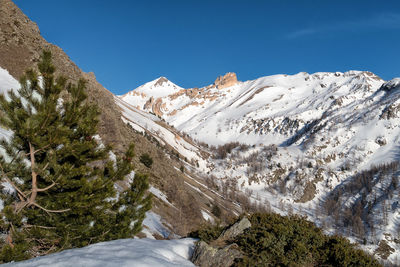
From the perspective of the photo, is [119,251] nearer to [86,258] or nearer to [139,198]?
[86,258]

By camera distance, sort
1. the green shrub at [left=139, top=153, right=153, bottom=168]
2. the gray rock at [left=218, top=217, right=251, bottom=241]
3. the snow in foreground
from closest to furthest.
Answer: the snow in foreground → the gray rock at [left=218, top=217, right=251, bottom=241] → the green shrub at [left=139, top=153, right=153, bottom=168]

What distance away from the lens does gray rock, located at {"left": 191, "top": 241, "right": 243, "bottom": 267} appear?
8.00 metres

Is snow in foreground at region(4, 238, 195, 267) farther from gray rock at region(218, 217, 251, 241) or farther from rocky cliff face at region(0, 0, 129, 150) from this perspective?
rocky cliff face at region(0, 0, 129, 150)

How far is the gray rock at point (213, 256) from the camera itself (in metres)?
8.00

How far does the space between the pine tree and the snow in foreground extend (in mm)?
1949

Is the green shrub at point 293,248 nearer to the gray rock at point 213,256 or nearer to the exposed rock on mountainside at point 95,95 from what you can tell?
the gray rock at point 213,256

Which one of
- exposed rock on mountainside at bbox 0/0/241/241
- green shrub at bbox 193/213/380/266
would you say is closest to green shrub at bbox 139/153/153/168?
exposed rock on mountainside at bbox 0/0/241/241

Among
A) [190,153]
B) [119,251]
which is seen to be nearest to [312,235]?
[119,251]

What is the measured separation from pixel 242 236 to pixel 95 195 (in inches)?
208

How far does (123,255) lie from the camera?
6.97 meters

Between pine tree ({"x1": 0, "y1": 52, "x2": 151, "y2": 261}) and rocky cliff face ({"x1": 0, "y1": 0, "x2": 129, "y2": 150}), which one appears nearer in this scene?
pine tree ({"x1": 0, "y1": 52, "x2": 151, "y2": 261})

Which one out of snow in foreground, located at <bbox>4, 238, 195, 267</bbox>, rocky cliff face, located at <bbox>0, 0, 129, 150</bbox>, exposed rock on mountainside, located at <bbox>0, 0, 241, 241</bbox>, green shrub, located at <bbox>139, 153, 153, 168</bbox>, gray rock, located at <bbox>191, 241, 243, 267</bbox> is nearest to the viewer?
snow in foreground, located at <bbox>4, 238, 195, 267</bbox>

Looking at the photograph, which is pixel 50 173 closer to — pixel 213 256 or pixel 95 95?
pixel 213 256

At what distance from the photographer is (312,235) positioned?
905cm
